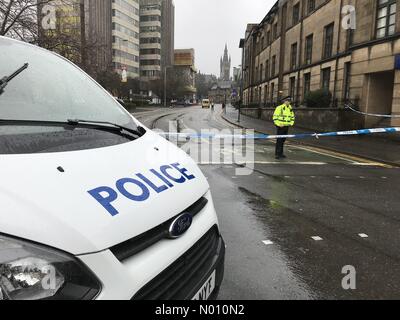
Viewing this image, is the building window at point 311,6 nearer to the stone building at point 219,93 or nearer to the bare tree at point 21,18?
the bare tree at point 21,18

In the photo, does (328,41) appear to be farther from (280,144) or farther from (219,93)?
(219,93)

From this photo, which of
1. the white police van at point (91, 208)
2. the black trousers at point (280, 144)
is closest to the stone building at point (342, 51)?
the black trousers at point (280, 144)

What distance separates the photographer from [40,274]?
4.56ft

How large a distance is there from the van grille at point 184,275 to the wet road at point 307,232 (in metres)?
1.10

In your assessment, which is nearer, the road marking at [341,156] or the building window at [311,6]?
the road marking at [341,156]

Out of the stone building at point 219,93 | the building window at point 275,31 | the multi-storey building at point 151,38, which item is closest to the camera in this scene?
the building window at point 275,31

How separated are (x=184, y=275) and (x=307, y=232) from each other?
3.27m

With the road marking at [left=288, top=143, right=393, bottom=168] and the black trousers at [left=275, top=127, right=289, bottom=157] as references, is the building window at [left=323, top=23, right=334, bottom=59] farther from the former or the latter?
the black trousers at [left=275, top=127, right=289, bottom=157]

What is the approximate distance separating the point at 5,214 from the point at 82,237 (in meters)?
0.30

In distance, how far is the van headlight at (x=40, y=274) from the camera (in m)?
1.34

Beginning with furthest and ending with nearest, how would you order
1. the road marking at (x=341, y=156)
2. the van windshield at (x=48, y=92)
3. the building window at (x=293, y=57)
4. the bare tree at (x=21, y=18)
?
the building window at (x=293, y=57) → the bare tree at (x=21, y=18) → the road marking at (x=341, y=156) → the van windshield at (x=48, y=92)
